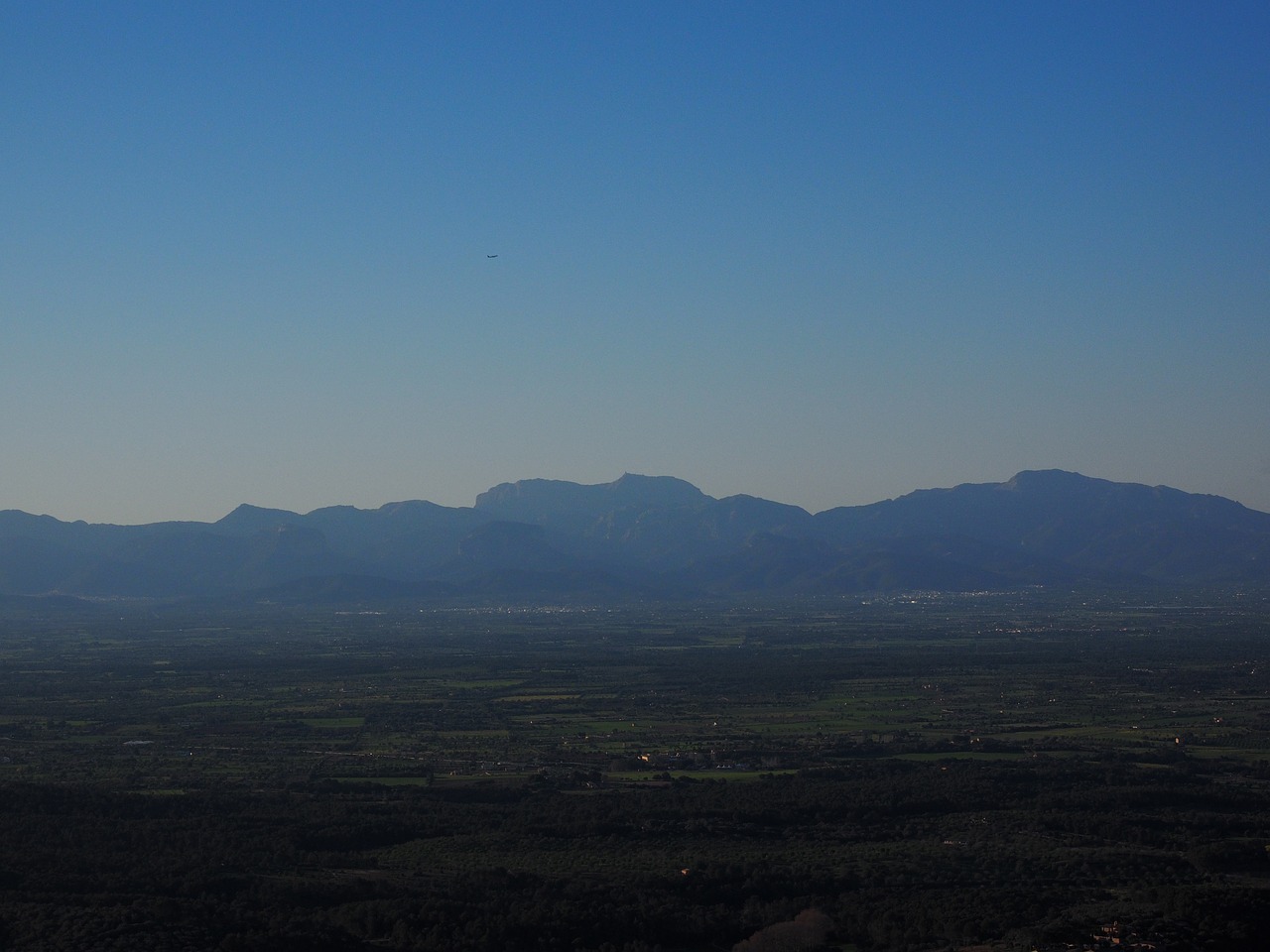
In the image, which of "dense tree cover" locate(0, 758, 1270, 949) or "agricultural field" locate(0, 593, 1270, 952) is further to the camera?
"agricultural field" locate(0, 593, 1270, 952)

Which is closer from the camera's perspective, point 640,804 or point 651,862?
point 651,862

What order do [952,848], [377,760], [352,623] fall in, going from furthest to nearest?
[352,623]
[377,760]
[952,848]

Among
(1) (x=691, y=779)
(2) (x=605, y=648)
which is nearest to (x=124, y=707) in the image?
(1) (x=691, y=779)

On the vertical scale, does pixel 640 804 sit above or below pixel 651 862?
above

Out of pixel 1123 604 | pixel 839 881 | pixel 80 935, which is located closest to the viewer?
pixel 80 935

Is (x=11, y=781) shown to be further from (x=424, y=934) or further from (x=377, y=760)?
(x=424, y=934)

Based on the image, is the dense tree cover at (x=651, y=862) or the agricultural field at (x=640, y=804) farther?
the agricultural field at (x=640, y=804)

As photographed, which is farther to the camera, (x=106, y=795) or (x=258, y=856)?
(x=106, y=795)

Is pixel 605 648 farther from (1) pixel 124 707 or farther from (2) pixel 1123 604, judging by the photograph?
(2) pixel 1123 604
